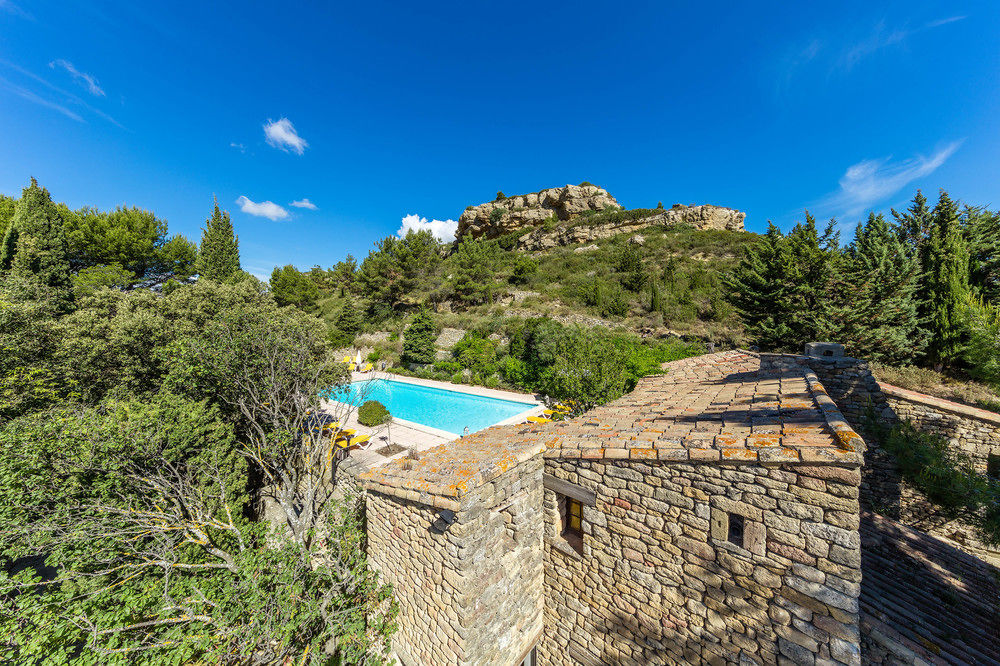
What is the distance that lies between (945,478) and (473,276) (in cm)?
2454

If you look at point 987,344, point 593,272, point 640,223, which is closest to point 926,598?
point 987,344

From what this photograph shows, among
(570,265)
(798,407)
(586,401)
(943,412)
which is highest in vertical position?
(570,265)

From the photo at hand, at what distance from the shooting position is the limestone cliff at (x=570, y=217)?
36.6 m

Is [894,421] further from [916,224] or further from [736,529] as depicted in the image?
[916,224]

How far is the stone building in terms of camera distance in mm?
2369

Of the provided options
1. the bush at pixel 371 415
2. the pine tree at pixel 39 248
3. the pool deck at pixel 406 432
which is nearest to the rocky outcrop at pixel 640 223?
the pool deck at pixel 406 432

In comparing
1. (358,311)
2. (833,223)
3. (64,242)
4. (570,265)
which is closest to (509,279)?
(570,265)

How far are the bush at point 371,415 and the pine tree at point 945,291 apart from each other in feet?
58.2

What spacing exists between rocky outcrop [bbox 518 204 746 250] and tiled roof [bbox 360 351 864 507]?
33847 millimetres

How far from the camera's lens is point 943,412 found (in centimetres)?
545

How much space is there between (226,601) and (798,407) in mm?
7362

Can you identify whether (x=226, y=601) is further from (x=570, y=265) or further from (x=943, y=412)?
(x=570, y=265)

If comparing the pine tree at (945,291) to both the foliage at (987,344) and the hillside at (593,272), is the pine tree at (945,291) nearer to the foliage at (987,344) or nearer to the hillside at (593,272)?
the foliage at (987,344)

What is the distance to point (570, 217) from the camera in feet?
141
